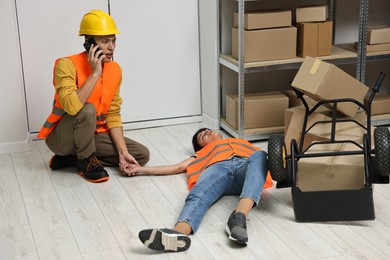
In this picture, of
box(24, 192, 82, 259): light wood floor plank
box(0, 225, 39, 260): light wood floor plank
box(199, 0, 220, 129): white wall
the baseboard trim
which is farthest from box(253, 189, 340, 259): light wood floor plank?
the baseboard trim

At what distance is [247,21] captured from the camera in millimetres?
4059

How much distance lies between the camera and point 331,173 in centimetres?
311

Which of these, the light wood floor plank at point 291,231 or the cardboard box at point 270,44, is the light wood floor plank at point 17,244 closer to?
the light wood floor plank at point 291,231

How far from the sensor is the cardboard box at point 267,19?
4.06 metres

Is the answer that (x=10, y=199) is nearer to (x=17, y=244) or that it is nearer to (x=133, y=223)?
(x=17, y=244)

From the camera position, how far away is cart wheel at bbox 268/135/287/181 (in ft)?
9.94

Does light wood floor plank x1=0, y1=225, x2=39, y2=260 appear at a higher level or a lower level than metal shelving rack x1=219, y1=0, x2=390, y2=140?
lower

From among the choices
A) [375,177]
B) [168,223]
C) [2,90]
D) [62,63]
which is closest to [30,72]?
[2,90]

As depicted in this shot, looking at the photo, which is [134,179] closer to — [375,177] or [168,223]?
[168,223]

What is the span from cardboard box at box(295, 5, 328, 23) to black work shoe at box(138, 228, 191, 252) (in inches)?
78.3

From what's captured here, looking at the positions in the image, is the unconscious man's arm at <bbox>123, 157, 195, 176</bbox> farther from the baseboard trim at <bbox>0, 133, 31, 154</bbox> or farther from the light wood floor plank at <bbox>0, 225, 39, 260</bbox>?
the baseboard trim at <bbox>0, 133, 31, 154</bbox>

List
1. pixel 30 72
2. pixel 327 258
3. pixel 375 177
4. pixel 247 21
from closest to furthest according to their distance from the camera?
pixel 327 258 < pixel 375 177 < pixel 247 21 < pixel 30 72

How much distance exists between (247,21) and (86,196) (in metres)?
1.49

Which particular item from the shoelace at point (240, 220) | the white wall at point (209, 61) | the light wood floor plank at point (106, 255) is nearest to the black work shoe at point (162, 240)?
the light wood floor plank at point (106, 255)
